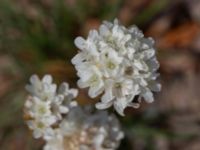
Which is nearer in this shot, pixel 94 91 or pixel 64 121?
pixel 94 91

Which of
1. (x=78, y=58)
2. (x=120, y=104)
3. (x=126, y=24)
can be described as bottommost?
(x=120, y=104)

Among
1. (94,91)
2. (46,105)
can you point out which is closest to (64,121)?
(46,105)

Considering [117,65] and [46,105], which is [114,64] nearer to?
[117,65]

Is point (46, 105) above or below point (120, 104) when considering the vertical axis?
above

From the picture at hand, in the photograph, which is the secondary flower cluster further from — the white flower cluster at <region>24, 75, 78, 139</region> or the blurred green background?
the blurred green background

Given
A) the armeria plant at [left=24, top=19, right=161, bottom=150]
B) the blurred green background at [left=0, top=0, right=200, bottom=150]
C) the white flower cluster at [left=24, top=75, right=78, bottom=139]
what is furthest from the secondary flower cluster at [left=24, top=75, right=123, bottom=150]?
the blurred green background at [left=0, top=0, right=200, bottom=150]

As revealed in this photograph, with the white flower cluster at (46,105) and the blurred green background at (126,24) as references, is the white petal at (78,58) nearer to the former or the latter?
the white flower cluster at (46,105)

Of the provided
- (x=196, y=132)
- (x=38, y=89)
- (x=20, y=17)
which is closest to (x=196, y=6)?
(x=196, y=132)

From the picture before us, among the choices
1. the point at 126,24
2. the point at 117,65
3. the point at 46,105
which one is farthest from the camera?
the point at 126,24
